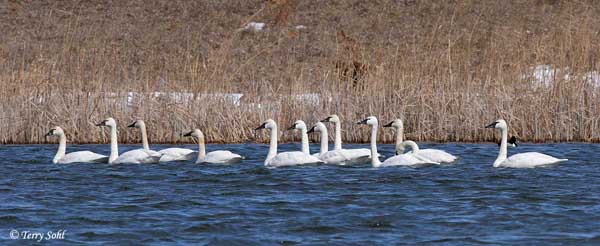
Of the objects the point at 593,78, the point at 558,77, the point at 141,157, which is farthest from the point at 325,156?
the point at 593,78

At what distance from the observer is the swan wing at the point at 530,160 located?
50.3ft

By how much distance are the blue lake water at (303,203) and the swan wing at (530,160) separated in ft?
0.34

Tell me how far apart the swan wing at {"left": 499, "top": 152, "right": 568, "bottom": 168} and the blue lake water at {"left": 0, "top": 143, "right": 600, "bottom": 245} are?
0.34ft

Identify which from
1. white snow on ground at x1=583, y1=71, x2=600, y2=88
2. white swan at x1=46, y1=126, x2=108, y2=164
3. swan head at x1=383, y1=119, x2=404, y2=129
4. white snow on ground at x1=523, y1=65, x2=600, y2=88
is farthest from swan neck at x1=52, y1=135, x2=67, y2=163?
white snow on ground at x1=583, y1=71, x2=600, y2=88

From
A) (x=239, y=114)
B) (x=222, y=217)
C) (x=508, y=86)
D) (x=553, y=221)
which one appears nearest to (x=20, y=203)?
(x=222, y=217)

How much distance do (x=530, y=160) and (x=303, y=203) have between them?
3.75m

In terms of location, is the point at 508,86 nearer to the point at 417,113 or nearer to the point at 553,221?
the point at 417,113

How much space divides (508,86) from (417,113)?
142 cm

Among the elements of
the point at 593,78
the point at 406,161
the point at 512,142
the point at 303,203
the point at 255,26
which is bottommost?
the point at 303,203

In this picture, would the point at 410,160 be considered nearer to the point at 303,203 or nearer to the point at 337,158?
the point at 337,158

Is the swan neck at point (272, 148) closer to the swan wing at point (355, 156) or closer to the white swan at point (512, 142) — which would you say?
the swan wing at point (355, 156)

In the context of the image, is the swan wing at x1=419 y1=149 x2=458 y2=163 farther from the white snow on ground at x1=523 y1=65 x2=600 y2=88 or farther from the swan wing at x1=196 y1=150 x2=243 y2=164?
the white snow on ground at x1=523 y1=65 x2=600 y2=88

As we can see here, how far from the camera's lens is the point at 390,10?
1661 inches

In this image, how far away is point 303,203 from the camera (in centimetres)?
1291
